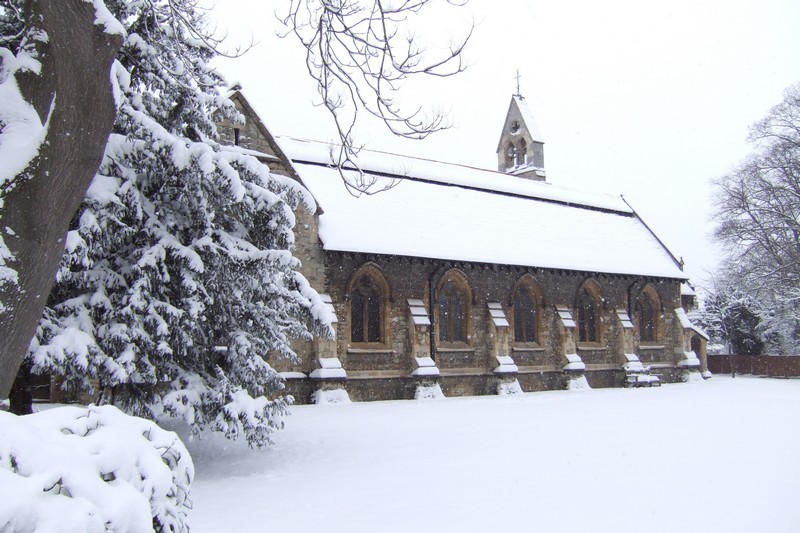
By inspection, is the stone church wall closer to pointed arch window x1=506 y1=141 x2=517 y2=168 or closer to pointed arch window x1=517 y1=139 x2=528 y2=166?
pointed arch window x1=517 y1=139 x2=528 y2=166

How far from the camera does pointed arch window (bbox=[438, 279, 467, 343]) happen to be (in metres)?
22.7

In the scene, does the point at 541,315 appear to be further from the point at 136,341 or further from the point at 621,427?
the point at 136,341

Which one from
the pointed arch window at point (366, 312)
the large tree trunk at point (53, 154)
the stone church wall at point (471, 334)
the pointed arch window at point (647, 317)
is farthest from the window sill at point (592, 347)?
the large tree trunk at point (53, 154)

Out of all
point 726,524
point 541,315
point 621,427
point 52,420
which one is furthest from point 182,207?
point 541,315

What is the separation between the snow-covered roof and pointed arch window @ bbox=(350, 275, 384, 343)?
4.55ft

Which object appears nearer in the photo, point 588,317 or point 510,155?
point 588,317

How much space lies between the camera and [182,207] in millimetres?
10148

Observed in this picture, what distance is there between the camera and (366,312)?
69.4 ft

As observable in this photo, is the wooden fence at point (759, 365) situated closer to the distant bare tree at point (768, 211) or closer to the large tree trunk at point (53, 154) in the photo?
the distant bare tree at point (768, 211)

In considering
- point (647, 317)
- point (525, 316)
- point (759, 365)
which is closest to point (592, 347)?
point (525, 316)

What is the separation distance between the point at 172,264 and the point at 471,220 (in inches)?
655

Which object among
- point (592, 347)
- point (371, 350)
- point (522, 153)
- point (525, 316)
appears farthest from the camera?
point (522, 153)

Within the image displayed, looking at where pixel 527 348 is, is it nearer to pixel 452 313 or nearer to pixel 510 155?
pixel 452 313

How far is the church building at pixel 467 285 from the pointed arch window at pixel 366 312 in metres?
0.04
